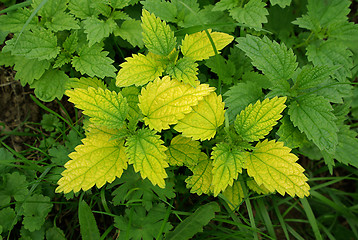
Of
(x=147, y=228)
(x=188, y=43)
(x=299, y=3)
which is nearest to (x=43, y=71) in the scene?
(x=188, y=43)

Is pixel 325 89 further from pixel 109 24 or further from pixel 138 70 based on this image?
pixel 109 24

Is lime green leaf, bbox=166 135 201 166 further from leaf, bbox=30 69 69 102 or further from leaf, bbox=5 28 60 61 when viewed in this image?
leaf, bbox=5 28 60 61

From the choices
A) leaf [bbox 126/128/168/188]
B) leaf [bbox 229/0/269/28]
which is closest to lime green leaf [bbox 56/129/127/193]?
leaf [bbox 126/128/168/188]

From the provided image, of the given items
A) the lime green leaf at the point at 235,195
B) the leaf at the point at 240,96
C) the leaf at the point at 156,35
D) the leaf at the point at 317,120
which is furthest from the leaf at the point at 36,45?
the leaf at the point at 317,120

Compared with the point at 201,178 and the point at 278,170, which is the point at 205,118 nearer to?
the point at 201,178

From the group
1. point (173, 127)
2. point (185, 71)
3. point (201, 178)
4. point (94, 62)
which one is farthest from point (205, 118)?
point (94, 62)

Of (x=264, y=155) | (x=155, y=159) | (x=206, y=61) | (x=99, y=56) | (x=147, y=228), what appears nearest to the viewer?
(x=155, y=159)

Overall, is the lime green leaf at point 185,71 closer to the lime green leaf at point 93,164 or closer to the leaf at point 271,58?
the leaf at point 271,58
